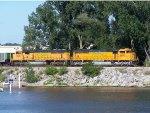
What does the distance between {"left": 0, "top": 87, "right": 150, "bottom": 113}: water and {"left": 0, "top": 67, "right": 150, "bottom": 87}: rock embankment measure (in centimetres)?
904

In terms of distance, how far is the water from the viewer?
54.9 metres

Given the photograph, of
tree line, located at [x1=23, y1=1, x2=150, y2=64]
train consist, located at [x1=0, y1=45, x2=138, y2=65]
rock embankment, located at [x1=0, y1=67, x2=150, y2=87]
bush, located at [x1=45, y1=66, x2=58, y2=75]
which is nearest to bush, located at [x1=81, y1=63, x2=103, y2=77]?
rock embankment, located at [x1=0, y1=67, x2=150, y2=87]

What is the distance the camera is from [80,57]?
98.2m

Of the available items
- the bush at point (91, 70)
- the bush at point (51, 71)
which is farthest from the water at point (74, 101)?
the bush at point (51, 71)

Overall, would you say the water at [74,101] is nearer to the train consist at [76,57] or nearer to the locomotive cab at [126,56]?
the locomotive cab at [126,56]

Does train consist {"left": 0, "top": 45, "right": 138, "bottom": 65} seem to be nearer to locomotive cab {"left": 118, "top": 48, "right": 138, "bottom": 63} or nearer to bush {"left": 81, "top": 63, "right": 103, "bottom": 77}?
locomotive cab {"left": 118, "top": 48, "right": 138, "bottom": 63}

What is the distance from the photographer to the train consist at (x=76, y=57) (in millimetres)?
95875

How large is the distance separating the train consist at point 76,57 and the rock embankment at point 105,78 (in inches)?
271

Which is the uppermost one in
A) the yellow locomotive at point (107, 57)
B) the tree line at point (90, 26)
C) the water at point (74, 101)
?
the tree line at point (90, 26)

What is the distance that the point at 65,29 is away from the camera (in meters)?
112

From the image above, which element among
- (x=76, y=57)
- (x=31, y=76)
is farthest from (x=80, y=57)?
(x=31, y=76)

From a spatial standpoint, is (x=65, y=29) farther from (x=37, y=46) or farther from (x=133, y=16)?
(x=133, y=16)

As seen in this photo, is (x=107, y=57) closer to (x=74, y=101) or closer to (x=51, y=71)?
A: (x=51, y=71)

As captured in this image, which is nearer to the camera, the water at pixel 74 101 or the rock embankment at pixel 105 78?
the water at pixel 74 101
